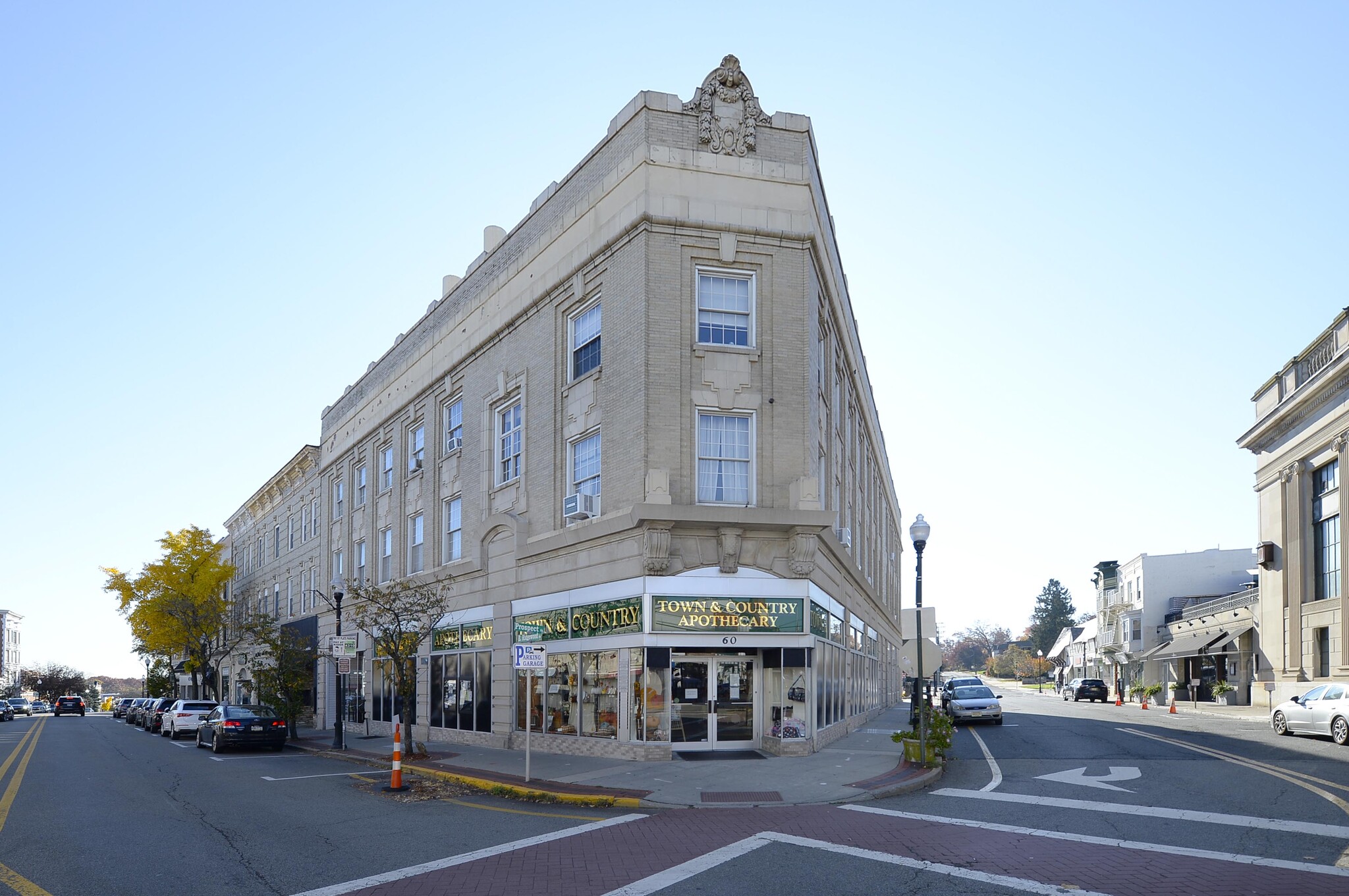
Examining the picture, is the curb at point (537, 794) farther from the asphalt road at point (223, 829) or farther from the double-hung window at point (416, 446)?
the double-hung window at point (416, 446)

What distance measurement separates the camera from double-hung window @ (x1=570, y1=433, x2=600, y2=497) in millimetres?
23969

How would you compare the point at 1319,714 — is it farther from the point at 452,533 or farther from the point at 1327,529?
the point at 452,533

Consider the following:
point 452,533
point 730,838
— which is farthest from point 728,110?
point 730,838

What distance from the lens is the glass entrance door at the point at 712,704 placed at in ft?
69.3

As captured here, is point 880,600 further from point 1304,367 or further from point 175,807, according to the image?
point 175,807

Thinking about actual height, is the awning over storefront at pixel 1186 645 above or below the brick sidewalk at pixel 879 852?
below

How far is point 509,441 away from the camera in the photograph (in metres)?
28.7

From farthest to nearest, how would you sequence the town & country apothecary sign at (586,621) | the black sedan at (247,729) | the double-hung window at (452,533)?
the double-hung window at (452,533) → the black sedan at (247,729) → the town & country apothecary sign at (586,621)

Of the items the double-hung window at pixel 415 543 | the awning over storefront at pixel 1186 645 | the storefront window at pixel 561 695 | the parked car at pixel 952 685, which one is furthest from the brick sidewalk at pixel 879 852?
the awning over storefront at pixel 1186 645

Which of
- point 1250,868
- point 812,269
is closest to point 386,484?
point 812,269

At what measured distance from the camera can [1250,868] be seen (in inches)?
397

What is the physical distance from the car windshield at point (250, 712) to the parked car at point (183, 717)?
23.7ft

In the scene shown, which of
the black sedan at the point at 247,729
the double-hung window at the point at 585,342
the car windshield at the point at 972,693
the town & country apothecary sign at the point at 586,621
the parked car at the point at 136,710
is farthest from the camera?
the parked car at the point at 136,710

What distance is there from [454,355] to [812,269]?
1314 centimetres
